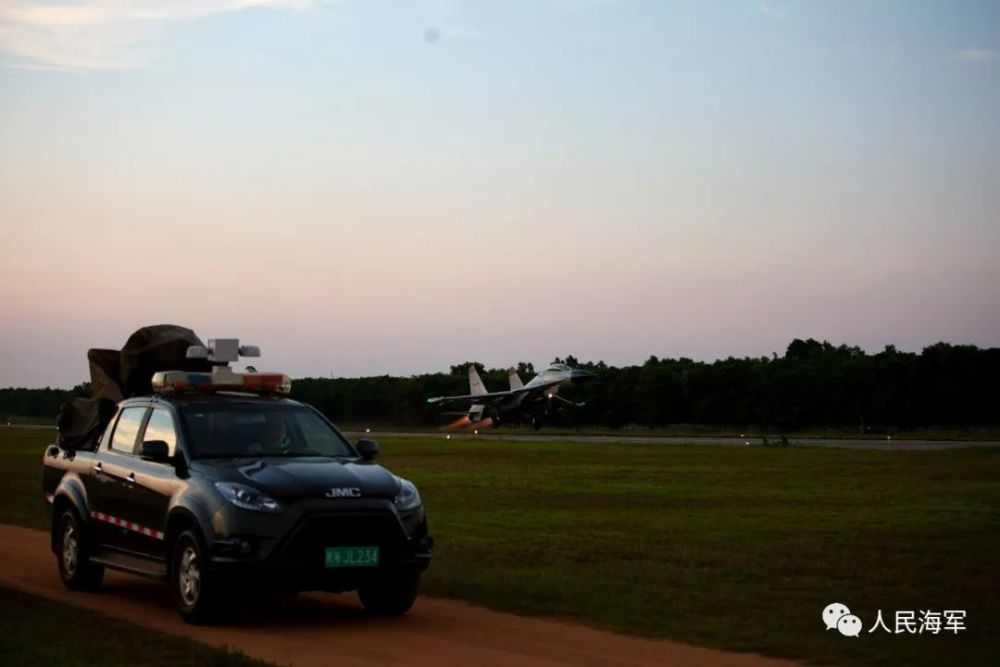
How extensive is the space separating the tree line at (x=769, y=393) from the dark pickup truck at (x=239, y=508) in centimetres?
7698

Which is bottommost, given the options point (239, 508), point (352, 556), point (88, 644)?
point (88, 644)

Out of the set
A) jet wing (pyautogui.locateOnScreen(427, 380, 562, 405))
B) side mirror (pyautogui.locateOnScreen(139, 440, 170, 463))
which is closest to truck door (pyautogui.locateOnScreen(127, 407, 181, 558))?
side mirror (pyautogui.locateOnScreen(139, 440, 170, 463))

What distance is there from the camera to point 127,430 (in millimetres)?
14844

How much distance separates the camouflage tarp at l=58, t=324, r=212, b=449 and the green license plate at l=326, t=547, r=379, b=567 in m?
4.62

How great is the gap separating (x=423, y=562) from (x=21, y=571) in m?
6.69

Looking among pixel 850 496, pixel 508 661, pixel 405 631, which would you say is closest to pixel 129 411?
pixel 405 631

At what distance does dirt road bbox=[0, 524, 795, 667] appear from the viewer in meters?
10.9

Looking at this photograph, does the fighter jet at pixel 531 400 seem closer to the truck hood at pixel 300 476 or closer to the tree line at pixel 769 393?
the tree line at pixel 769 393

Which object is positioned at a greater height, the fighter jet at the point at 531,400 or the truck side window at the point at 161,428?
the fighter jet at the point at 531,400

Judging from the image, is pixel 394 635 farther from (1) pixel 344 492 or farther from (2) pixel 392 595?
(1) pixel 344 492

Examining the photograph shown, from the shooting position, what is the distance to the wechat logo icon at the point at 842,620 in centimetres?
1223

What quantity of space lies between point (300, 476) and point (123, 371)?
4.66 meters

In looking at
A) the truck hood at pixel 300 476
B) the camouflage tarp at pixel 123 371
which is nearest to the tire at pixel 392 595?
the truck hood at pixel 300 476

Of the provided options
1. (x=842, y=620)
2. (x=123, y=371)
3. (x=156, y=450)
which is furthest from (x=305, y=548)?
(x=123, y=371)
